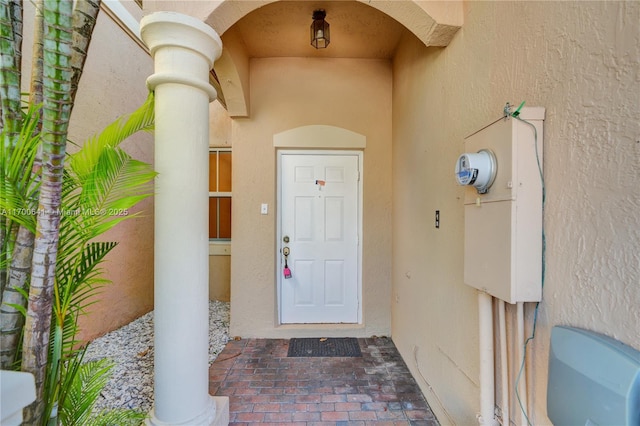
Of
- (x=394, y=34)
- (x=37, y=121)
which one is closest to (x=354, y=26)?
(x=394, y=34)

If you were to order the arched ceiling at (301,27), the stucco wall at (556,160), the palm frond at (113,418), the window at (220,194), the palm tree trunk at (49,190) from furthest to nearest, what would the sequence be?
the window at (220,194) → the arched ceiling at (301,27) → the palm frond at (113,418) → the palm tree trunk at (49,190) → the stucco wall at (556,160)

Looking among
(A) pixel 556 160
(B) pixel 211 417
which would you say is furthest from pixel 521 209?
(B) pixel 211 417

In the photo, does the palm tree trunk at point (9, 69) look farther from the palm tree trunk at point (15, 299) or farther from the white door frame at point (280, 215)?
the white door frame at point (280, 215)

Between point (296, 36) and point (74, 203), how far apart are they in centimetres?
233

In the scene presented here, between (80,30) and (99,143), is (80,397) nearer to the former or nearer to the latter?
(99,143)

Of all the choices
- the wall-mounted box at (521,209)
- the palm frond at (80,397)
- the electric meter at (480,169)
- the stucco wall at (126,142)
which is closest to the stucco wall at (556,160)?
the wall-mounted box at (521,209)

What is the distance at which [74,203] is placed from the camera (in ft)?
3.21

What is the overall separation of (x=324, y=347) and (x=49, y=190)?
7.99 feet

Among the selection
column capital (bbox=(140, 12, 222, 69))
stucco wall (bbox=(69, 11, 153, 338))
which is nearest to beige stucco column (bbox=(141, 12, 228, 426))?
column capital (bbox=(140, 12, 222, 69))

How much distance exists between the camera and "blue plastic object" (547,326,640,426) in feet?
1.94

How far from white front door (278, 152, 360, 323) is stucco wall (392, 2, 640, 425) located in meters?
1.17

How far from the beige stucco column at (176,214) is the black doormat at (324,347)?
127 centimetres

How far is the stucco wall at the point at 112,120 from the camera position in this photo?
8.06 ft

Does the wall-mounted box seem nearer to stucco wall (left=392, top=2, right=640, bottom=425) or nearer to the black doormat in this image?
stucco wall (left=392, top=2, right=640, bottom=425)
